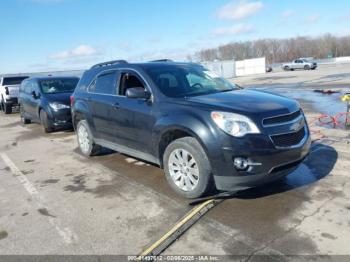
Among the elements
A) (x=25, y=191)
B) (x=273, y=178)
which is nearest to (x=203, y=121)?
(x=273, y=178)

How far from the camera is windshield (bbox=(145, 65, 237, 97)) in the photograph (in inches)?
200

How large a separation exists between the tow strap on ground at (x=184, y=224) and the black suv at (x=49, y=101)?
287 inches

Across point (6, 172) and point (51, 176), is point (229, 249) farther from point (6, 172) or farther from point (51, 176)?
point (6, 172)

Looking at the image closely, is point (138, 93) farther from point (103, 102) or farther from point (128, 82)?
point (103, 102)

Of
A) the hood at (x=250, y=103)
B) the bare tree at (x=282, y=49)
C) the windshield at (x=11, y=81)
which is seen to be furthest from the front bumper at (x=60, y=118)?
the bare tree at (x=282, y=49)

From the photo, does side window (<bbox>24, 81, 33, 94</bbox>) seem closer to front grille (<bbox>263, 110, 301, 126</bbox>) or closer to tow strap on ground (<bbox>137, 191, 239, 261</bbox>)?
tow strap on ground (<bbox>137, 191, 239, 261</bbox>)

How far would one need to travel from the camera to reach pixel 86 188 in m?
5.43

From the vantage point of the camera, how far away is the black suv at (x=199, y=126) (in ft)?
13.1

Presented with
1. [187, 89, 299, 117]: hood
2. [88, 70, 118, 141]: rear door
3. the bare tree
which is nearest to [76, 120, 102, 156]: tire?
[88, 70, 118, 141]: rear door

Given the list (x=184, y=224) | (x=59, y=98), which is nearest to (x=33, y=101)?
(x=59, y=98)

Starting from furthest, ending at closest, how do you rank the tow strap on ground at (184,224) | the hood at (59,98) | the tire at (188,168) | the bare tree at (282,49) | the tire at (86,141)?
1. the bare tree at (282,49)
2. the hood at (59,98)
3. the tire at (86,141)
4. the tire at (188,168)
5. the tow strap on ground at (184,224)

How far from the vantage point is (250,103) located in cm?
438

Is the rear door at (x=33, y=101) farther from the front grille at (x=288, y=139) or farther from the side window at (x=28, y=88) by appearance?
the front grille at (x=288, y=139)

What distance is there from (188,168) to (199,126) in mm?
617
